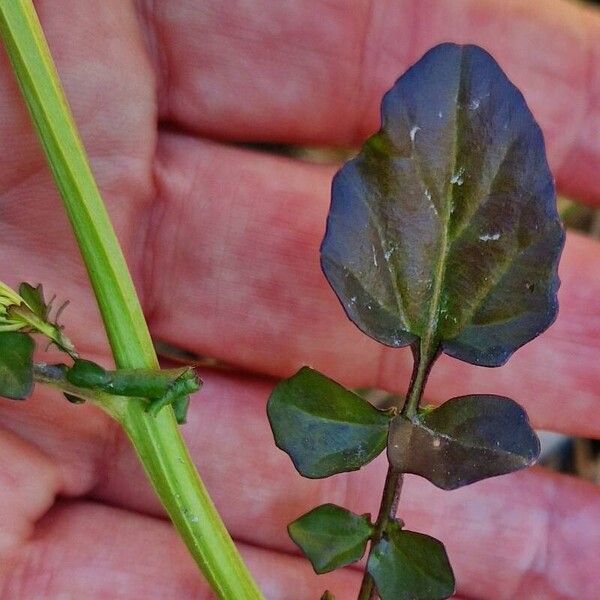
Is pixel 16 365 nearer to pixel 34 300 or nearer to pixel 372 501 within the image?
pixel 34 300

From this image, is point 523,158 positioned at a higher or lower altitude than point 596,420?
higher

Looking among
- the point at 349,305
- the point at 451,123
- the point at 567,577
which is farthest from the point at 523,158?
the point at 567,577

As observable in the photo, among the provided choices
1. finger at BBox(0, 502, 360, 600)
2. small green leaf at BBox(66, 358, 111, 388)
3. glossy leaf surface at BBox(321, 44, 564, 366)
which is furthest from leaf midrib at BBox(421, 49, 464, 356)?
finger at BBox(0, 502, 360, 600)

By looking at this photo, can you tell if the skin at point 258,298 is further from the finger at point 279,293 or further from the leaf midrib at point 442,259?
the leaf midrib at point 442,259

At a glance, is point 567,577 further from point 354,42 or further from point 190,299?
point 354,42

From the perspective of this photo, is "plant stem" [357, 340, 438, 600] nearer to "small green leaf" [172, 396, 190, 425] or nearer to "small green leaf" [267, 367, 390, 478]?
"small green leaf" [267, 367, 390, 478]

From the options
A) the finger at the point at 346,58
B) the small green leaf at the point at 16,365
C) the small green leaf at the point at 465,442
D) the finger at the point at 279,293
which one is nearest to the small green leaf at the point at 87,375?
the small green leaf at the point at 16,365
